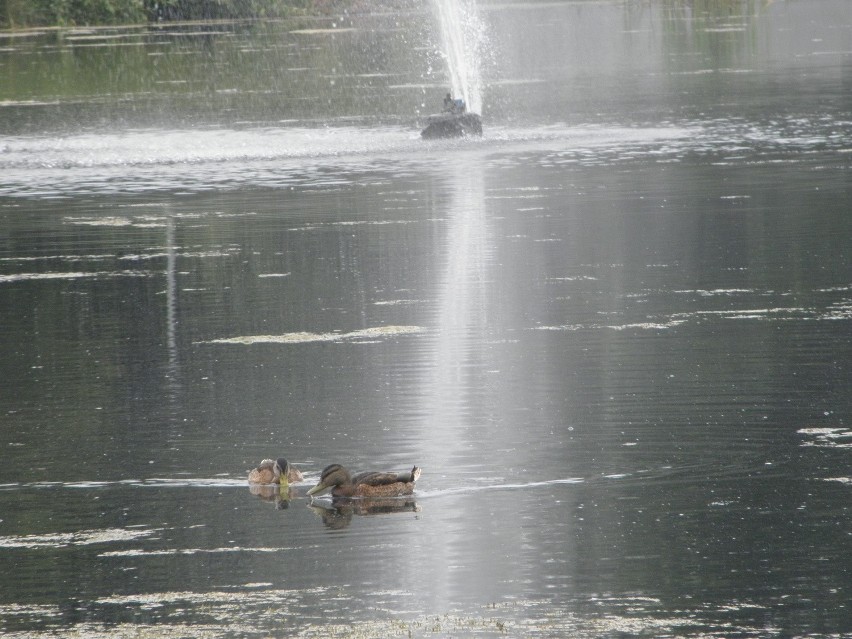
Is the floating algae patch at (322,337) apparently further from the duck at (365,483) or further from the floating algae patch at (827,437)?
the duck at (365,483)

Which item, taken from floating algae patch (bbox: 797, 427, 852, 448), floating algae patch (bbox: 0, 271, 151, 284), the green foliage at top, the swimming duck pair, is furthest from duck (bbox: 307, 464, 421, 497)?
the green foliage at top

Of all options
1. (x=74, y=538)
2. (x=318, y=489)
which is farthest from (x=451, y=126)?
(x=74, y=538)

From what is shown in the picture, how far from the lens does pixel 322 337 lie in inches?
619

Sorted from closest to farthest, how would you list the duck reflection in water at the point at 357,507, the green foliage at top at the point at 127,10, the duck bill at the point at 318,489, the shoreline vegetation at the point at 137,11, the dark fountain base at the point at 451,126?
the duck reflection in water at the point at 357,507 → the duck bill at the point at 318,489 → the dark fountain base at the point at 451,126 → the green foliage at top at the point at 127,10 → the shoreline vegetation at the point at 137,11

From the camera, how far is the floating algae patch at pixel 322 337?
51.1ft

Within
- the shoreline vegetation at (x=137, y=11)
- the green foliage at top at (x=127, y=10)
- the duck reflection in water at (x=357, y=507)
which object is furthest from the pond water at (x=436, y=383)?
the shoreline vegetation at (x=137, y=11)

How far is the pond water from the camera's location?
905 centimetres

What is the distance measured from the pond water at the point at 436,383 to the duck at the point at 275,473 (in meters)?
0.10

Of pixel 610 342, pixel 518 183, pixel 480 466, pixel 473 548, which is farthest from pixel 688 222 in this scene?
pixel 473 548

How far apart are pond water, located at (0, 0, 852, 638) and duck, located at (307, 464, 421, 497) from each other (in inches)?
3.6

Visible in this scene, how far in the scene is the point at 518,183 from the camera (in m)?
27.0

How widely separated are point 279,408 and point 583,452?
8.65ft

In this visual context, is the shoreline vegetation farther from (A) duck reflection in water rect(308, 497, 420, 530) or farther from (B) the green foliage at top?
(A) duck reflection in water rect(308, 497, 420, 530)

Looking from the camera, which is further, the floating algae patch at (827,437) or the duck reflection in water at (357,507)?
the floating algae patch at (827,437)
